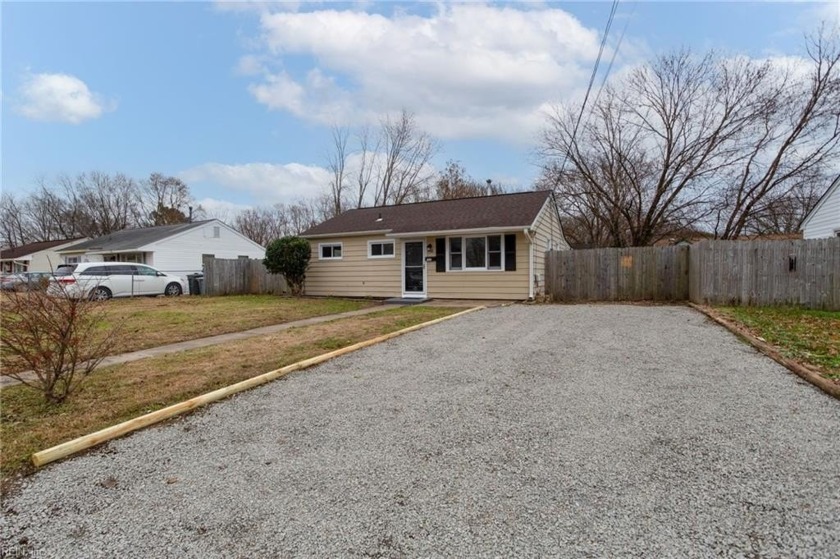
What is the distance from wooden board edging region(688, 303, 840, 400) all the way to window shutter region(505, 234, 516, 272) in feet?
18.9

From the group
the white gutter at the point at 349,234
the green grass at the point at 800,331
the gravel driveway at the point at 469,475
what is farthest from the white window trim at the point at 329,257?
the gravel driveway at the point at 469,475

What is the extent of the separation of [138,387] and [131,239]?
27.7m

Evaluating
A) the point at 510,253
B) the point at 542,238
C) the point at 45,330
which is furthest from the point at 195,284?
the point at 45,330

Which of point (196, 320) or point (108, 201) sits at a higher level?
point (108, 201)

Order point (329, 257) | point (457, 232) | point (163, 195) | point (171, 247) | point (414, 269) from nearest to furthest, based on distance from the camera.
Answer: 1. point (457, 232)
2. point (414, 269)
3. point (329, 257)
4. point (171, 247)
5. point (163, 195)

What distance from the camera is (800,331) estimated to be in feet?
23.5

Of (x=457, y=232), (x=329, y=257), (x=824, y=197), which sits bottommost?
(x=329, y=257)

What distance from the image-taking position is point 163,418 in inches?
149

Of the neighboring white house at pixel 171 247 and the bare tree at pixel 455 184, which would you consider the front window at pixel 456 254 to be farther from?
the bare tree at pixel 455 184

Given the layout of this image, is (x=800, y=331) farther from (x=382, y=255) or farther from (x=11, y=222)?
(x=11, y=222)

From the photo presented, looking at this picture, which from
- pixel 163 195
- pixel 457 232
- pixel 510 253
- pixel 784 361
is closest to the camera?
pixel 784 361

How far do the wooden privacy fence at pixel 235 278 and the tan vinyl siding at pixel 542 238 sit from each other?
10.7 m

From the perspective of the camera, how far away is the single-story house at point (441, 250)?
13320 mm

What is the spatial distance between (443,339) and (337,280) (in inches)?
395
